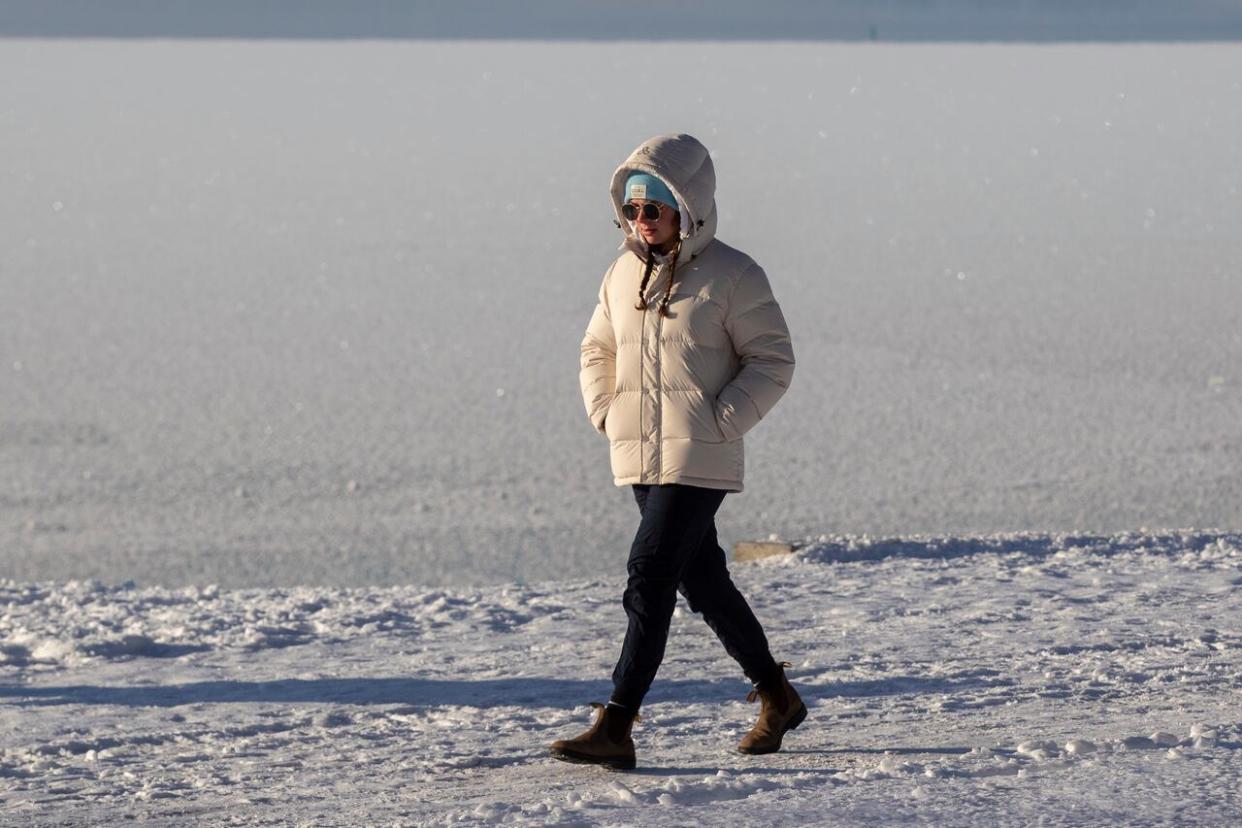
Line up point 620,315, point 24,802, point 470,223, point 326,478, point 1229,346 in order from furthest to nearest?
point 470,223
point 1229,346
point 326,478
point 24,802
point 620,315

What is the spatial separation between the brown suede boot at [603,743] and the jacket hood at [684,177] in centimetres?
110

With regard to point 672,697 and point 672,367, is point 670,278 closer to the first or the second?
point 672,367

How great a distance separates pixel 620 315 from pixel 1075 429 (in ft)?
123

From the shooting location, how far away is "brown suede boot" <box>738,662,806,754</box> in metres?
4.39

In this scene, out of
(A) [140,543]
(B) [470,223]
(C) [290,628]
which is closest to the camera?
(C) [290,628]

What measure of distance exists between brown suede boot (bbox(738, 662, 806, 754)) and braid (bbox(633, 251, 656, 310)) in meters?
0.99

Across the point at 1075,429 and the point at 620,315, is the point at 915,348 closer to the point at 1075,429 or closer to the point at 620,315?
the point at 1075,429

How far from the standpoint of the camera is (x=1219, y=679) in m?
5.22

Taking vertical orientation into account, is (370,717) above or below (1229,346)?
below

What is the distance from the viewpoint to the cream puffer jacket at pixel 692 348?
157 inches

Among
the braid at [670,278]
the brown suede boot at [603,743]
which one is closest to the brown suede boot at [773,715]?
the brown suede boot at [603,743]

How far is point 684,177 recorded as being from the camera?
397cm

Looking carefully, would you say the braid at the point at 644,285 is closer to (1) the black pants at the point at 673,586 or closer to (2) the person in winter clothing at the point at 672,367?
(2) the person in winter clothing at the point at 672,367

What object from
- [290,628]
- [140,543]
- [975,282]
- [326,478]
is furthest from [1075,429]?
[290,628]
